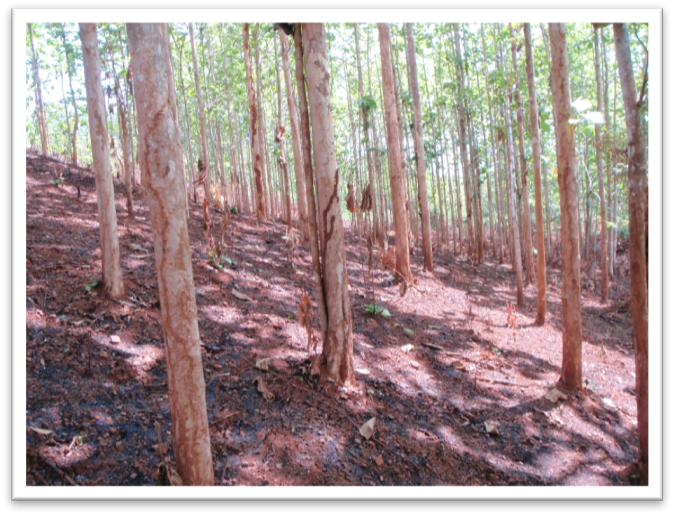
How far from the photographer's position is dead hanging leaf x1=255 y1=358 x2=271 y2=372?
4.05 metres

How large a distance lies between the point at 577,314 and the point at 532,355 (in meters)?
1.56

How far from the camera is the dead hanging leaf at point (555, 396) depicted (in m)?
4.69

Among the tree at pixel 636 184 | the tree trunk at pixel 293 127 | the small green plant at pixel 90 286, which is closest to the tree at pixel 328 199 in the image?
the tree at pixel 636 184

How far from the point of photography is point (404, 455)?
134 inches

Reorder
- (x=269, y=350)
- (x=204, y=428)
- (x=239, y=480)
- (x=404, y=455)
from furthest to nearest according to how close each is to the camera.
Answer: (x=269, y=350) < (x=404, y=455) < (x=239, y=480) < (x=204, y=428)

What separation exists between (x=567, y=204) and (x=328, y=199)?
2.38 metres

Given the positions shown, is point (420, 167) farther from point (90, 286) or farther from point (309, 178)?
point (90, 286)

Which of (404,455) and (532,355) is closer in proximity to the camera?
(404,455)

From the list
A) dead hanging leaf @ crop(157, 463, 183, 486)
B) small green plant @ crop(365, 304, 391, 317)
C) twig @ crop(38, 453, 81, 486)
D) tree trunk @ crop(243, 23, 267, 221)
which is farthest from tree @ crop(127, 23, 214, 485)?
tree trunk @ crop(243, 23, 267, 221)

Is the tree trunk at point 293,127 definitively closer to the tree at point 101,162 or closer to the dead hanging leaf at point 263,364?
the tree at point 101,162

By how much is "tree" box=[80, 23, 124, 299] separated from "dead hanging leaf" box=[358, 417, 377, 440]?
9.02 feet

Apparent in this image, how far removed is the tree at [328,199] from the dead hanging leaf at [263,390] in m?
0.57
